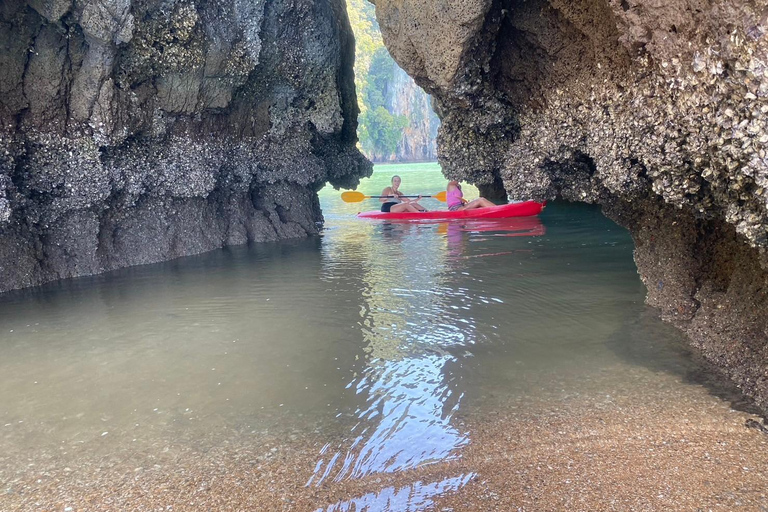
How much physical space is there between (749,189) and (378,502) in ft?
7.16

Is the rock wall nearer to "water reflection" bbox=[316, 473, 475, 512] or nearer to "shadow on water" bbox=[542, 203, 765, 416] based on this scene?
"shadow on water" bbox=[542, 203, 765, 416]

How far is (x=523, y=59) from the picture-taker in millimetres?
5512

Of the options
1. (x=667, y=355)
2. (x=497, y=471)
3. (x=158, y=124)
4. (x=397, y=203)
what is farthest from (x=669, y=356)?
(x=397, y=203)

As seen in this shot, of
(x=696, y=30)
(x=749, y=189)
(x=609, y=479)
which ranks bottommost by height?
(x=609, y=479)

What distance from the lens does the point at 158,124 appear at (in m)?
8.34

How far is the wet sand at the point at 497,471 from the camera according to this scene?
2.72 m

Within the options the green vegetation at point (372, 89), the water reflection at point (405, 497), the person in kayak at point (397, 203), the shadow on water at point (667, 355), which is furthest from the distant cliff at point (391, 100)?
the water reflection at point (405, 497)

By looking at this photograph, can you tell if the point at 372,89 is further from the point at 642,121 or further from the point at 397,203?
the point at 642,121

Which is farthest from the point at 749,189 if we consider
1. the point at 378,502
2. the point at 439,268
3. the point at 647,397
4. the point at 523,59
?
the point at 439,268

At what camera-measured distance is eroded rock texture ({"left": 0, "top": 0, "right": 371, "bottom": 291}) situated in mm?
7031

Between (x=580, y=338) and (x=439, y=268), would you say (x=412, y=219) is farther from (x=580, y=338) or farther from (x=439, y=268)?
(x=580, y=338)

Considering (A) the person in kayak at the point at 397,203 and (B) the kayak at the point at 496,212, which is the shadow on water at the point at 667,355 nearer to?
(B) the kayak at the point at 496,212

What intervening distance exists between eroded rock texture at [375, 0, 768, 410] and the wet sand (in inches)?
25.0

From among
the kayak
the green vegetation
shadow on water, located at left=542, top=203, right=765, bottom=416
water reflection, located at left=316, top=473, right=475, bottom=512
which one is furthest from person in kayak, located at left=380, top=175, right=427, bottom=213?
the green vegetation
